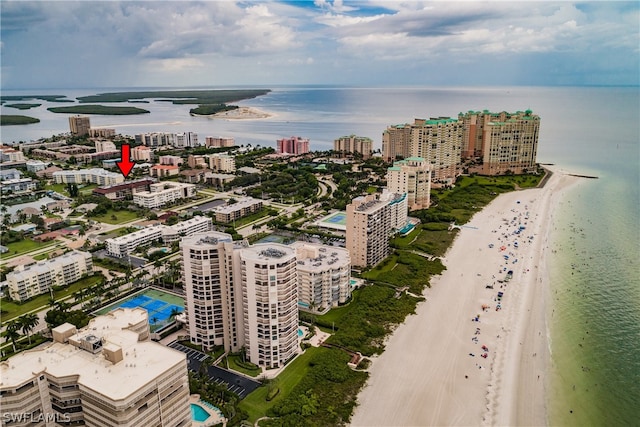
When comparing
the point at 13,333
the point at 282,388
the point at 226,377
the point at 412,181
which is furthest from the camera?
the point at 412,181

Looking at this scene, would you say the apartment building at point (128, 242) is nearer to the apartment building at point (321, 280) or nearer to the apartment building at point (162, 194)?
the apartment building at point (162, 194)

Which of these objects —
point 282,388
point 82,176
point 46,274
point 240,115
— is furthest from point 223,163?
point 240,115

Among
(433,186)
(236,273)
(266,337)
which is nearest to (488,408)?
(266,337)

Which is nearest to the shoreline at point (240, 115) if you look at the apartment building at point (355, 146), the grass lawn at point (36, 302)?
the apartment building at point (355, 146)

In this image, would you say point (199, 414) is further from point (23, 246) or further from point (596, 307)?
point (23, 246)

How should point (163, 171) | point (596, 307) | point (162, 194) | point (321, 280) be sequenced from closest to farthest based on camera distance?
point (321, 280)
point (596, 307)
point (162, 194)
point (163, 171)

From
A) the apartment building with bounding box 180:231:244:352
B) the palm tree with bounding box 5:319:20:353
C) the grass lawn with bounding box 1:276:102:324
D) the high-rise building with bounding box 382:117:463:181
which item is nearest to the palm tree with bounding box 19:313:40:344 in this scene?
the palm tree with bounding box 5:319:20:353

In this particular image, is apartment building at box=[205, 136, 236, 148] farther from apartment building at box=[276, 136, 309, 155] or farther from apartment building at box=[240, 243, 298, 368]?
apartment building at box=[240, 243, 298, 368]
